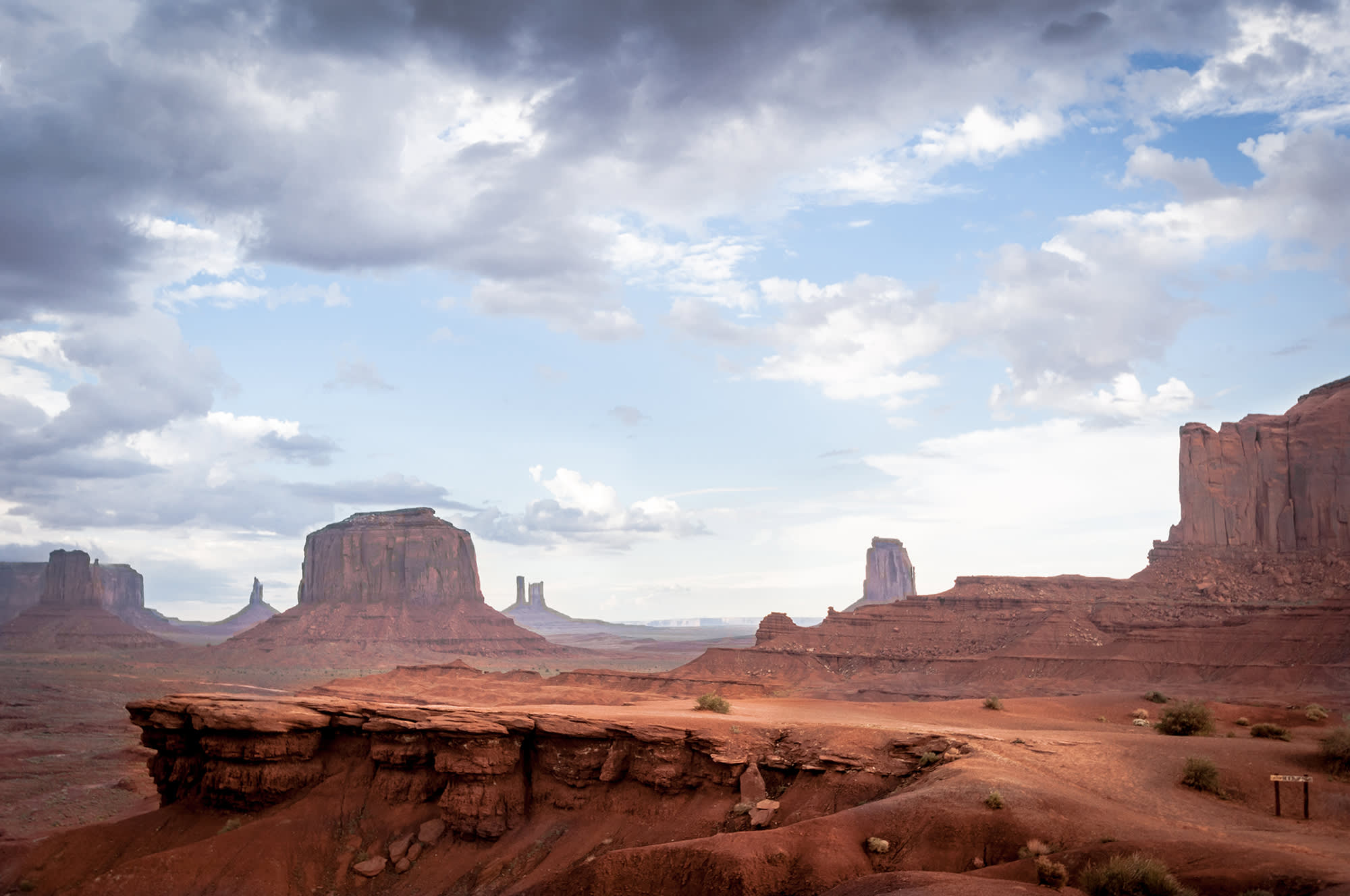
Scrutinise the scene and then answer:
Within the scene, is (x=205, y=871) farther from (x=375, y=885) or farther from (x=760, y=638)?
(x=760, y=638)

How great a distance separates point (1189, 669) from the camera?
2940 inches

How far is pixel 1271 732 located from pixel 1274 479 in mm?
71761

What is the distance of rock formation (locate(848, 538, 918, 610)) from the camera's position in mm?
194625

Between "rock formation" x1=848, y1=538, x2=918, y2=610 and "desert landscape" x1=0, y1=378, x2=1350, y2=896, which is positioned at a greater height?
"rock formation" x1=848, y1=538, x2=918, y2=610

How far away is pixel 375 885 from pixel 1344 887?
945 inches

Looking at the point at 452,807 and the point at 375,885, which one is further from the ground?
the point at 452,807

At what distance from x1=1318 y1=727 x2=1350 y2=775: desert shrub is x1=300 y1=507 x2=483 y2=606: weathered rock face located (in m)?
157

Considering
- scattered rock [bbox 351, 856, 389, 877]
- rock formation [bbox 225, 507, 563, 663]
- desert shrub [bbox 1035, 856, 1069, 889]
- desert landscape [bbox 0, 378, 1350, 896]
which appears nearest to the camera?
desert shrub [bbox 1035, 856, 1069, 889]

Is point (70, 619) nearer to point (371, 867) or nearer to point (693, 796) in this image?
point (371, 867)

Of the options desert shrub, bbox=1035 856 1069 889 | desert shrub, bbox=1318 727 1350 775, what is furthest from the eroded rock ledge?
desert shrub, bbox=1318 727 1350 775

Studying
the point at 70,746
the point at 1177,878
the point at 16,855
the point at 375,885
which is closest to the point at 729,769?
the point at 375,885

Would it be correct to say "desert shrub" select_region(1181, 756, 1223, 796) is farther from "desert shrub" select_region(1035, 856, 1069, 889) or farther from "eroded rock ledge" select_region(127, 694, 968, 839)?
"desert shrub" select_region(1035, 856, 1069, 889)

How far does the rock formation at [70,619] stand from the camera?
16250 centimetres

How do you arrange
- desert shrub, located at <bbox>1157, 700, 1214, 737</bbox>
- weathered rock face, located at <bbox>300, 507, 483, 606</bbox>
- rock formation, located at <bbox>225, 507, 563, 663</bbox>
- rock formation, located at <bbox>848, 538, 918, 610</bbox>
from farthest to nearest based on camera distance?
rock formation, located at <bbox>848, 538, 918, 610</bbox>
weathered rock face, located at <bbox>300, 507, 483, 606</bbox>
rock formation, located at <bbox>225, 507, 563, 663</bbox>
desert shrub, located at <bbox>1157, 700, 1214, 737</bbox>
